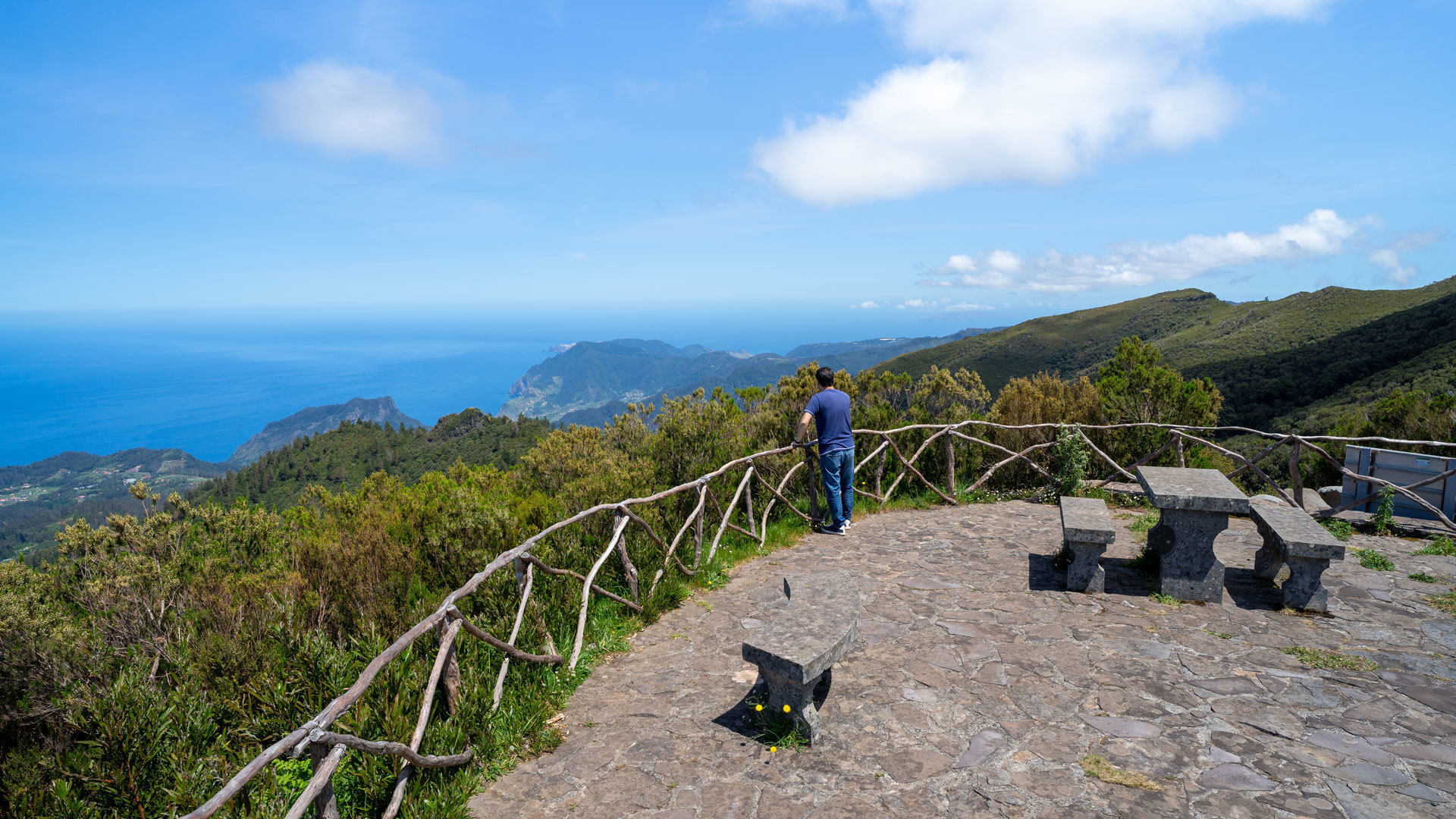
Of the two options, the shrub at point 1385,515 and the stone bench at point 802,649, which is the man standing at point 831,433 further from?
the shrub at point 1385,515

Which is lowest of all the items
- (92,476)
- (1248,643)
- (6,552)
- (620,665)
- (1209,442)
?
(92,476)

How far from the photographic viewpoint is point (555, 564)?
577 centimetres

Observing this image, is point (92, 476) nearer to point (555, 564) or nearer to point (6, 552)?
point (6, 552)

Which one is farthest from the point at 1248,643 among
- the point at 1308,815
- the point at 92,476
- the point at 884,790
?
the point at 92,476

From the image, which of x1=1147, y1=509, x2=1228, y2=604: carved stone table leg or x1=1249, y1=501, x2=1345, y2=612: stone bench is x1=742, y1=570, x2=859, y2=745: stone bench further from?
x1=1249, y1=501, x2=1345, y2=612: stone bench

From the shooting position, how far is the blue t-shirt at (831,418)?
25.8 ft

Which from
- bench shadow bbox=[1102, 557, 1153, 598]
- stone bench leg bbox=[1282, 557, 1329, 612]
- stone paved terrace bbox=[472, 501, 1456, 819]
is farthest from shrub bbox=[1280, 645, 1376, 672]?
bench shadow bbox=[1102, 557, 1153, 598]

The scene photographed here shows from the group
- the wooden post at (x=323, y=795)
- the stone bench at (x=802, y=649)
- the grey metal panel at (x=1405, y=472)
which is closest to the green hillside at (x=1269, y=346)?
the grey metal panel at (x=1405, y=472)

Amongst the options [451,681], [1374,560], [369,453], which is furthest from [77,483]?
[1374,560]

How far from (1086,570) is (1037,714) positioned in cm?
246

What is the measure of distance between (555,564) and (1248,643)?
565 centimetres

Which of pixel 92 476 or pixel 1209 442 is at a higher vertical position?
pixel 1209 442

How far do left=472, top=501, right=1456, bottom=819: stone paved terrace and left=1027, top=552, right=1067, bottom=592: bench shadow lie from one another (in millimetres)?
57

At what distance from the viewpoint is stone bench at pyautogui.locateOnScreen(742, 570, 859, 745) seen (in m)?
3.70
